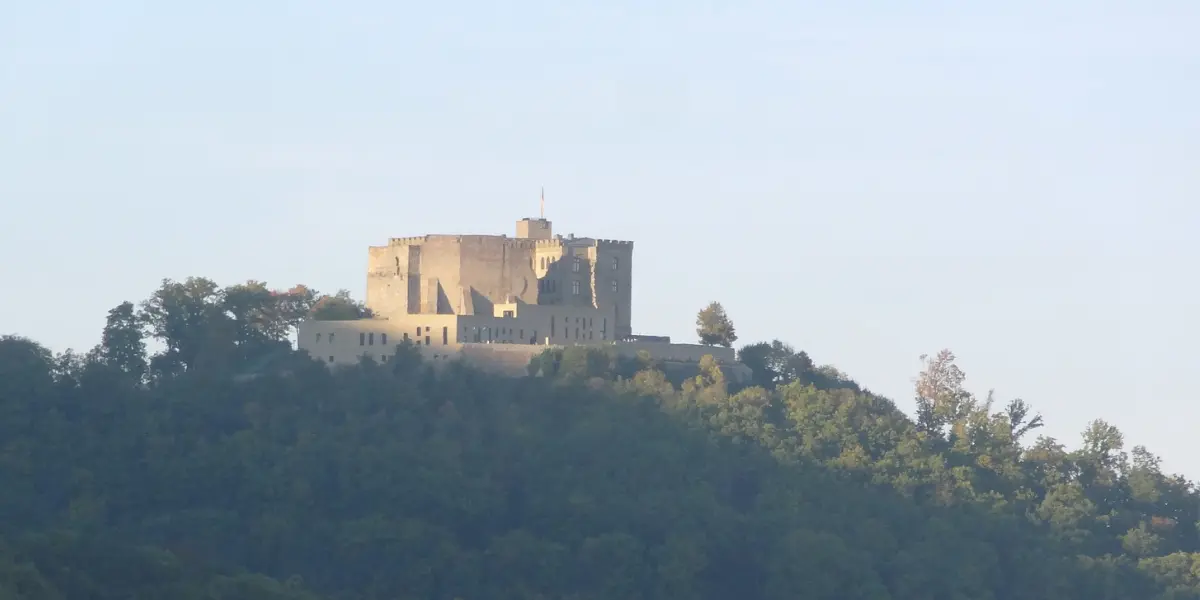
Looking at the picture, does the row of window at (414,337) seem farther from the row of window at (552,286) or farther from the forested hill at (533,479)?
the row of window at (552,286)

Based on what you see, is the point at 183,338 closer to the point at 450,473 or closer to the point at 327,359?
the point at 327,359

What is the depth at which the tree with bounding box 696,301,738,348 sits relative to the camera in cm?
8962

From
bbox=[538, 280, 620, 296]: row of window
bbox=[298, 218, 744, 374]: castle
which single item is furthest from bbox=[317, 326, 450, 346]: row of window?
bbox=[538, 280, 620, 296]: row of window

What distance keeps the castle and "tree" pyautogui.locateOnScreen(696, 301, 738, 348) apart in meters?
0.76

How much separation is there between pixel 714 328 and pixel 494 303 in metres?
7.75

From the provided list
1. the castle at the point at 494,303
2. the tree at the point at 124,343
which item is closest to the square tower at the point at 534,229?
the castle at the point at 494,303

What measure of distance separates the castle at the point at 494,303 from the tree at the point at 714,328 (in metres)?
0.76

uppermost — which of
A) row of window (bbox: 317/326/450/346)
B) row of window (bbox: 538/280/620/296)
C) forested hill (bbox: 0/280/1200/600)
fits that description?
row of window (bbox: 538/280/620/296)

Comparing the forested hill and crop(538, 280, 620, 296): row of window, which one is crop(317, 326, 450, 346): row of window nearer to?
the forested hill

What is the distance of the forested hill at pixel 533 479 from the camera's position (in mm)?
75875

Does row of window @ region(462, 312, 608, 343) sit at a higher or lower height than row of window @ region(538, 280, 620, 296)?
lower

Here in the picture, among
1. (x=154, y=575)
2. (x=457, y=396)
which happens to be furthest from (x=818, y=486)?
(x=154, y=575)

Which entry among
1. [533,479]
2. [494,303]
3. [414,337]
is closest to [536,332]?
[494,303]

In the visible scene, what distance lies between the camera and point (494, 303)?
8669 cm
